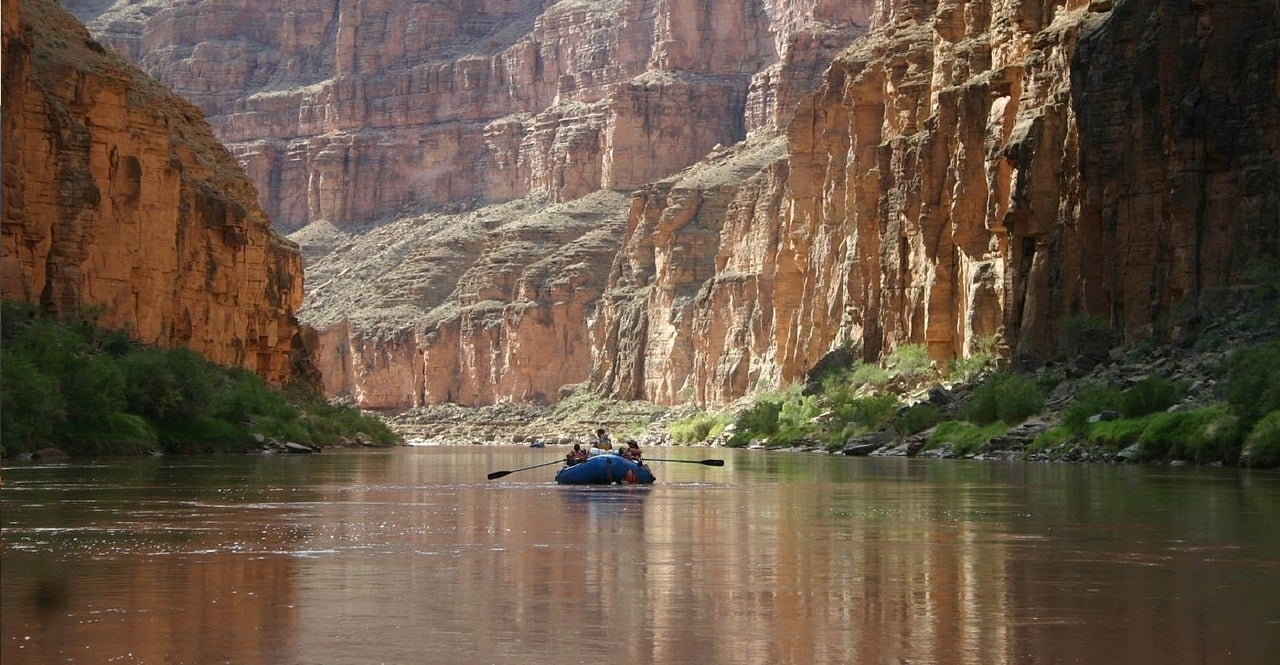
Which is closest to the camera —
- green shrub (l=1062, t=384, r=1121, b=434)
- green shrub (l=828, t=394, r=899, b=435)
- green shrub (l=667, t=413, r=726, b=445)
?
green shrub (l=1062, t=384, r=1121, b=434)

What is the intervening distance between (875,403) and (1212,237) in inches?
902

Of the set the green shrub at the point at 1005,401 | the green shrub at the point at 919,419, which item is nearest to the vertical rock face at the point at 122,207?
the green shrub at the point at 919,419

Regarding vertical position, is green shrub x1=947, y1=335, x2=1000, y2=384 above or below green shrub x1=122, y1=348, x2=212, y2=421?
above

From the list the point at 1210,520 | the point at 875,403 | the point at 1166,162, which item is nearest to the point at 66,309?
the point at 875,403

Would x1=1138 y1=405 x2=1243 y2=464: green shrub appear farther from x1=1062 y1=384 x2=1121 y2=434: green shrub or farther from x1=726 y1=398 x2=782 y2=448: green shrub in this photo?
x1=726 y1=398 x2=782 y2=448: green shrub

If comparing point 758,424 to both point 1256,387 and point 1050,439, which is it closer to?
point 1050,439

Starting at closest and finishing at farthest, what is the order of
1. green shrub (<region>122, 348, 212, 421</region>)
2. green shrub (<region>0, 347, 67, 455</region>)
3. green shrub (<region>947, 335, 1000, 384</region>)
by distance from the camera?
green shrub (<region>0, 347, 67, 455</region>) < green shrub (<region>122, 348, 212, 421</region>) < green shrub (<region>947, 335, 1000, 384</region>)

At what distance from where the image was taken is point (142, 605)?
19031 millimetres

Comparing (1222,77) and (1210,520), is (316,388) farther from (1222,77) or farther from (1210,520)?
(1210,520)

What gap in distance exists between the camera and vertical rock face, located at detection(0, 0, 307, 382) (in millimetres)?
77812

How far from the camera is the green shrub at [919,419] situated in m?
82.3

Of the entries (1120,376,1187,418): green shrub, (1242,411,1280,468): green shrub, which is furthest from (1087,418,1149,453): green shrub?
(1242,411,1280,468): green shrub

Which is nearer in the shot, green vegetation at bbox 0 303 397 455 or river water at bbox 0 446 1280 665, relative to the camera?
river water at bbox 0 446 1280 665

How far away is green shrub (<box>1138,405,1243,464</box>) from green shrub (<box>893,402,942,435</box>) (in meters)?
23.1
